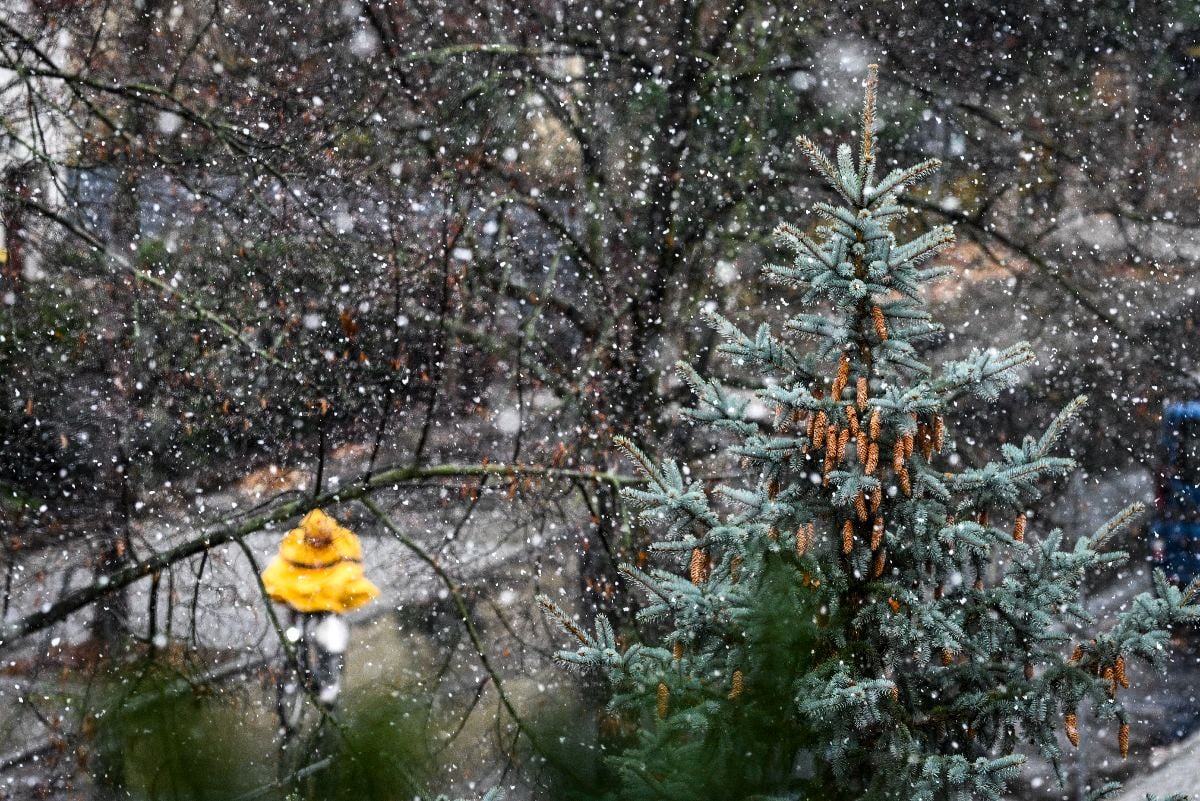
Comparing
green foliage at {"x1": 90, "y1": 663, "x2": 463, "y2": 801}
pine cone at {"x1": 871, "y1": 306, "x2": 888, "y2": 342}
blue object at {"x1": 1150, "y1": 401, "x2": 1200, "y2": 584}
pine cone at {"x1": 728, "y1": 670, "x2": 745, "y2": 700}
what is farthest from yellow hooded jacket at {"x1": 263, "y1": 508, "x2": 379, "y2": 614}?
blue object at {"x1": 1150, "y1": 401, "x2": 1200, "y2": 584}

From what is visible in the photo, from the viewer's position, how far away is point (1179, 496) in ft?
34.4

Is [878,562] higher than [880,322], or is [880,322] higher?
[880,322]

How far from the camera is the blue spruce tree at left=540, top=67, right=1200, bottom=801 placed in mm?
Result: 2531

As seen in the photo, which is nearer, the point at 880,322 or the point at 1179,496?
the point at 880,322

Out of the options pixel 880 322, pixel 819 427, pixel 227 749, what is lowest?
pixel 227 749

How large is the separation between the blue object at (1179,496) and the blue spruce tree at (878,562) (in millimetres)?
8353

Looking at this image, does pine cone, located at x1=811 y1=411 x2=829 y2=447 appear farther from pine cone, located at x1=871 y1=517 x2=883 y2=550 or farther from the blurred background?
the blurred background

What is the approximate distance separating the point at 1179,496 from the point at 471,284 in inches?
248

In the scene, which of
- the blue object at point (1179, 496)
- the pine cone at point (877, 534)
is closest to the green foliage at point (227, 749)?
the pine cone at point (877, 534)

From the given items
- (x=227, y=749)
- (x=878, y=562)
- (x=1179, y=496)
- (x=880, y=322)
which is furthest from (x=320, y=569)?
(x=1179, y=496)

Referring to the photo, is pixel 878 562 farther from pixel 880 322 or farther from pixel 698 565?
pixel 880 322

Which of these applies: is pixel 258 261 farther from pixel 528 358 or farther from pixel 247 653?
pixel 247 653

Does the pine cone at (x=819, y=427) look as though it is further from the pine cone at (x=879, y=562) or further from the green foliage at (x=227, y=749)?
the green foliage at (x=227, y=749)

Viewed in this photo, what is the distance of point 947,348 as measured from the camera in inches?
365
